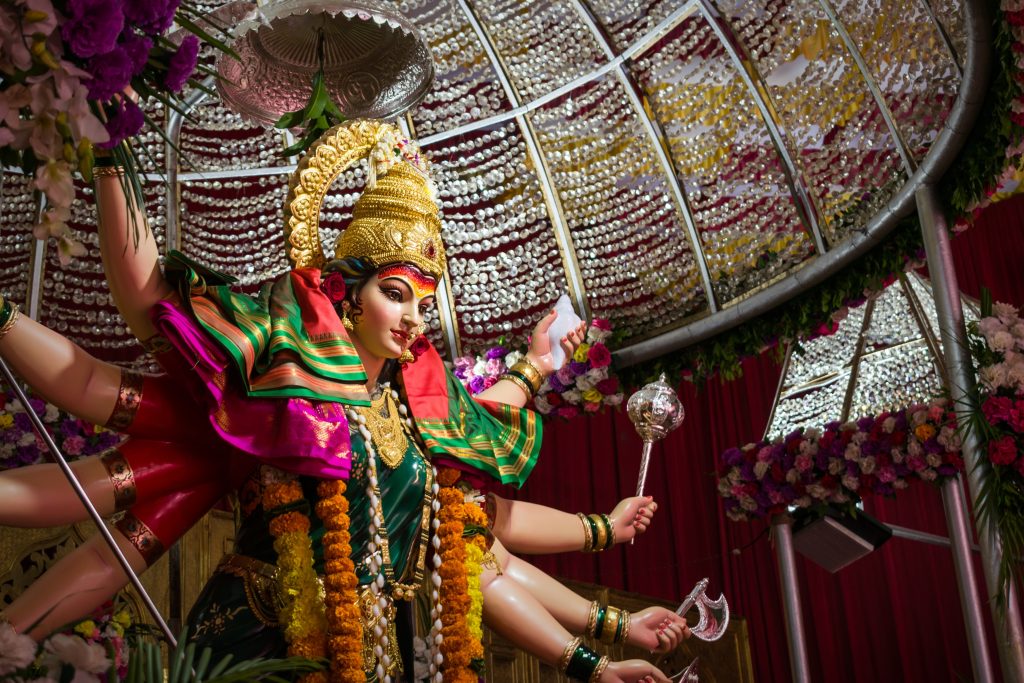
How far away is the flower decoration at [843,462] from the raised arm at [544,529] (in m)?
1.53

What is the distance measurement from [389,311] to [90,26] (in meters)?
1.27

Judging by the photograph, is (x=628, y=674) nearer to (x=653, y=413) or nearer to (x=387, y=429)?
(x=653, y=413)

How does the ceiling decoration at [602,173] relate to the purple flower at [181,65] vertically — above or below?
above

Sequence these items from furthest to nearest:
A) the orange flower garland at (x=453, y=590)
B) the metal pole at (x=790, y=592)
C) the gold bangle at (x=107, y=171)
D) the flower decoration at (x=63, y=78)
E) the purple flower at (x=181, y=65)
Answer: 1. the metal pole at (x=790, y=592)
2. the orange flower garland at (x=453, y=590)
3. the gold bangle at (x=107, y=171)
4. the purple flower at (x=181, y=65)
5. the flower decoration at (x=63, y=78)

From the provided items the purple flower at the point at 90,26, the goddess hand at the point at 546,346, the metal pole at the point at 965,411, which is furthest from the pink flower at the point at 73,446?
the metal pole at the point at 965,411

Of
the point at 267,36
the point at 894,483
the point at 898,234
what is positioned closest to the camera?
the point at 267,36

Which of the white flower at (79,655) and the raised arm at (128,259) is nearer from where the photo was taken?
the white flower at (79,655)

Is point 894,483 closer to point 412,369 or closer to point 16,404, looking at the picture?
point 412,369

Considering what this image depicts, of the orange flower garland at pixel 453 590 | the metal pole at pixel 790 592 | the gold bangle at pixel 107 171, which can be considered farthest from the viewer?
the metal pole at pixel 790 592

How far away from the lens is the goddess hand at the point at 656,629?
2.96 metres

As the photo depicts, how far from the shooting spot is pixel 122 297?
251 centimetres

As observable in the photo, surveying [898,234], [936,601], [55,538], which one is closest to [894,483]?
[898,234]

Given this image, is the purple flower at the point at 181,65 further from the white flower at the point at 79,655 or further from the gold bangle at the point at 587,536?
the gold bangle at the point at 587,536

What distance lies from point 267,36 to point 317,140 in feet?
1.67
